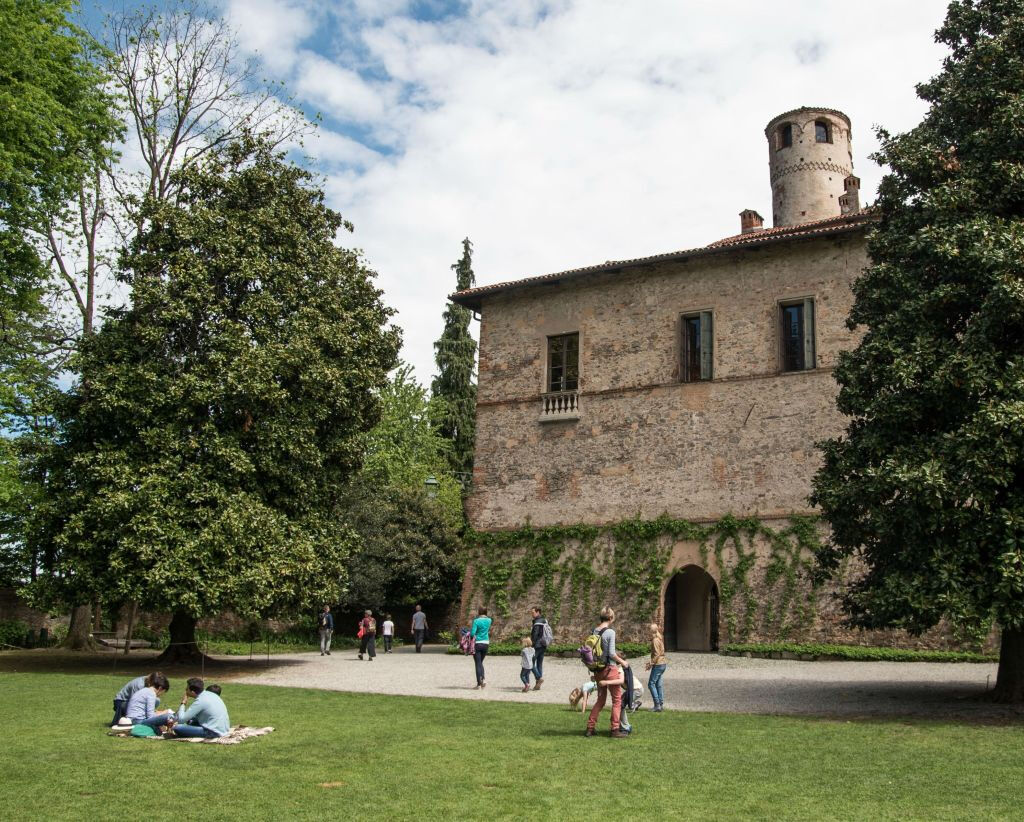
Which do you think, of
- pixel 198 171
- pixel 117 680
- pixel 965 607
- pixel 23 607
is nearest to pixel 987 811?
pixel 965 607

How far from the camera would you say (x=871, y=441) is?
13.5 m

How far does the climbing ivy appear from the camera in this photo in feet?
73.0

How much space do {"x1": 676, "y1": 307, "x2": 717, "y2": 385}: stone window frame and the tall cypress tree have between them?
2790 cm

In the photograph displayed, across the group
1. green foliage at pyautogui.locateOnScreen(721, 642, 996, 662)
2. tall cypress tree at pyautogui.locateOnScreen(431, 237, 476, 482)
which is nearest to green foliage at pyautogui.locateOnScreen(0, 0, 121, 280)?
green foliage at pyautogui.locateOnScreen(721, 642, 996, 662)

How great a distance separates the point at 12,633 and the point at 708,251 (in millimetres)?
24347

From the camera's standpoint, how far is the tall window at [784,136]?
119 feet

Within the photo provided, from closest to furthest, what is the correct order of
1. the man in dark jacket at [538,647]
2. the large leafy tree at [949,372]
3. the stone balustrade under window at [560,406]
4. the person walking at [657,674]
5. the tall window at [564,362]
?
the large leafy tree at [949,372]
the person walking at [657,674]
the man in dark jacket at [538,647]
the stone balustrade under window at [560,406]
the tall window at [564,362]

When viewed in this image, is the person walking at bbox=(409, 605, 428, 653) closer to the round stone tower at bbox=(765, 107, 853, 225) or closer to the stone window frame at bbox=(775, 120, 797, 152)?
the round stone tower at bbox=(765, 107, 853, 225)

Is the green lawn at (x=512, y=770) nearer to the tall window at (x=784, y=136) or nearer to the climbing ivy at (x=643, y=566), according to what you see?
the climbing ivy at (x=643, y=566)

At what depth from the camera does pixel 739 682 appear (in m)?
17.4

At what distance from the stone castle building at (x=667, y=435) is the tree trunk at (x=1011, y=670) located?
25.7 ft

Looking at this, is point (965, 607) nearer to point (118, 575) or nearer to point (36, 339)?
point (118, 575)

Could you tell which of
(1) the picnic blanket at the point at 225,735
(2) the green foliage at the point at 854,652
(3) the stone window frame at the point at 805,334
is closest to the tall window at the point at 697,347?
(3) the stone window frame at the point at 805,334

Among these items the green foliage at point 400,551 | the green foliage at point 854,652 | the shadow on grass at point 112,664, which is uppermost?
the green foliage at point 400,551
